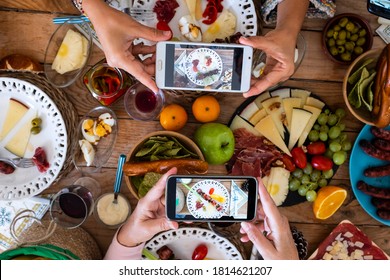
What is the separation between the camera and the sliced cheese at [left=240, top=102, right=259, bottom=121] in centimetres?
175

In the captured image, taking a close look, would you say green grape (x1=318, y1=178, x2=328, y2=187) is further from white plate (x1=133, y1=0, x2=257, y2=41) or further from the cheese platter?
white plate (x1=133, y1=0, x2=257, y2=41)

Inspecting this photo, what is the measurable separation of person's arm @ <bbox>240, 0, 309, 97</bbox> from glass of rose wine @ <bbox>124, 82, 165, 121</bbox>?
378 millimetres

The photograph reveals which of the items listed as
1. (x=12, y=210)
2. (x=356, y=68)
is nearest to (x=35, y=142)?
(x=12, y=210)

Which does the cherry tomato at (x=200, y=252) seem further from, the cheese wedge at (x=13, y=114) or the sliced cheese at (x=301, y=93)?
the cheese wedge at (x=13, y=114)

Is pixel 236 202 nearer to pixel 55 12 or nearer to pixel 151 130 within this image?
pixel 151 130

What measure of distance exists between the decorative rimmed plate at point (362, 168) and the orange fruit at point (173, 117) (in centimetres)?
67

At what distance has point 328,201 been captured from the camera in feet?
5.61

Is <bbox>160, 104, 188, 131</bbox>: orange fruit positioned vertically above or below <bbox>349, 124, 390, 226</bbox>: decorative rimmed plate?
above

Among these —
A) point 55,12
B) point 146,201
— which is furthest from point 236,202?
point 55,12

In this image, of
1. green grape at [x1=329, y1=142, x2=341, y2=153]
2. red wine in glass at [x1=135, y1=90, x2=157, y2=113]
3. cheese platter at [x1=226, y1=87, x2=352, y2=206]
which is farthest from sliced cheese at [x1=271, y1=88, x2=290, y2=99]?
red wine in glass at [x1=135, y1=90, x2=157, y2=113]

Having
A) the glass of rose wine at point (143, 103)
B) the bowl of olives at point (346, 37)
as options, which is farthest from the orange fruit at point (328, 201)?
A: the glass of rose wine at point (143, 103)

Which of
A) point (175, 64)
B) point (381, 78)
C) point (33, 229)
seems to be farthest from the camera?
point (33, 229)
